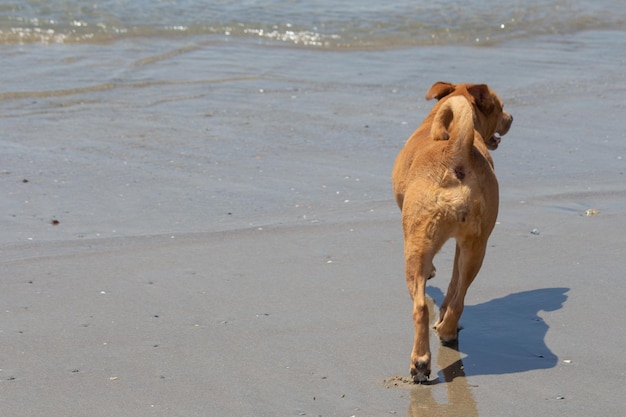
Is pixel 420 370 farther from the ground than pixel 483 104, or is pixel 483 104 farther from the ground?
pixel 483 104

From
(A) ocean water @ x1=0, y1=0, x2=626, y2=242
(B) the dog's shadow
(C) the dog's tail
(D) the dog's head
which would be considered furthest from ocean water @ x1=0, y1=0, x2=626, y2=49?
(C) the dog's tail

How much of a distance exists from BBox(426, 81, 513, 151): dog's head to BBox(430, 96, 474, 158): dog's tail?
81 cm

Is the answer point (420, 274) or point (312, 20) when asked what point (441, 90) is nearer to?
point (420, 274)

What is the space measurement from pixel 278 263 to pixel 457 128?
1.84 metres

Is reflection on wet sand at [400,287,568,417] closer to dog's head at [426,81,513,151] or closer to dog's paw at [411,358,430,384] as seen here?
dog's paw at [411,358,430,384]

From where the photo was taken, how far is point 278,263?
6301mm

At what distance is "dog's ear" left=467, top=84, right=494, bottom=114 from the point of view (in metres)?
5.99

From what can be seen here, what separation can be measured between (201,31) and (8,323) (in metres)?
10.9

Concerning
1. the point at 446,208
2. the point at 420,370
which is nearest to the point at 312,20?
the point at 446,208

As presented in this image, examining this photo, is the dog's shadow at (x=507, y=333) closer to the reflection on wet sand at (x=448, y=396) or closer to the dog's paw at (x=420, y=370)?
the reflection on wet sand at (x=448, y=396)

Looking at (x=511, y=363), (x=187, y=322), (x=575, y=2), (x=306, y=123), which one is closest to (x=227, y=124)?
(x=306, y=123)

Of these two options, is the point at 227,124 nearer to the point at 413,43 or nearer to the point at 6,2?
the point at 413,43

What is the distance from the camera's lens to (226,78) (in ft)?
39.6

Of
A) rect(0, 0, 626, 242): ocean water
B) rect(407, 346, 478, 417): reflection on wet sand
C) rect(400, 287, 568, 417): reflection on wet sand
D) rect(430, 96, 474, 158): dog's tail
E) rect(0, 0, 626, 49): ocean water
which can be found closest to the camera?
rect(407, 346, 478, 417): reflection on wet sand
